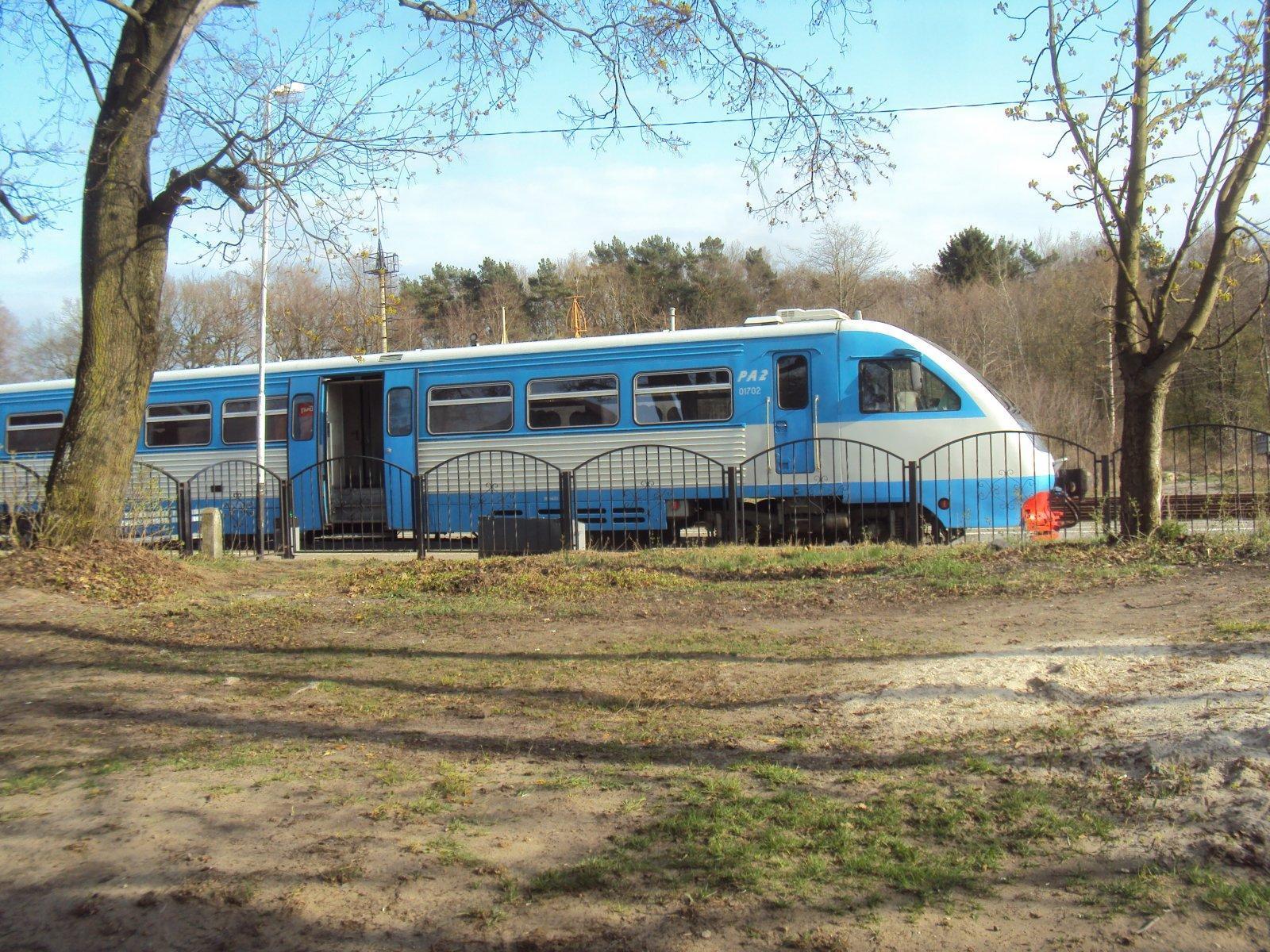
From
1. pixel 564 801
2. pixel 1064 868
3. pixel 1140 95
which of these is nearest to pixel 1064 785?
pixel 1064 868

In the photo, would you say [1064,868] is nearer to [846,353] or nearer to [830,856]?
[830,856]

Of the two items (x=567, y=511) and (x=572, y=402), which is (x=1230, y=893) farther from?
(x=572, y=402)

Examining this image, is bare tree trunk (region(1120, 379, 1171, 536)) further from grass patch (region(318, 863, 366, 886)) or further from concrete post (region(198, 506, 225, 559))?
concrete post (region(198, 506, 225, 559))

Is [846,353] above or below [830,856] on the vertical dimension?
above

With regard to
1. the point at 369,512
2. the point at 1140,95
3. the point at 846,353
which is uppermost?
the point at 1140,95

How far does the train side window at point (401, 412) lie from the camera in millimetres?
16734

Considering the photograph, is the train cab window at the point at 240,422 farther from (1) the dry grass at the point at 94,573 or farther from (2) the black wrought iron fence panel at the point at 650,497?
(1) the dry grass at the point at 94,573

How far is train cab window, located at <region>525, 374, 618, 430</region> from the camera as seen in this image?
15500mm

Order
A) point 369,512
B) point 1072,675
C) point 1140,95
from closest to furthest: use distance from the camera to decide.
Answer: point 1072,675 → point 1140,95 → point 369,512

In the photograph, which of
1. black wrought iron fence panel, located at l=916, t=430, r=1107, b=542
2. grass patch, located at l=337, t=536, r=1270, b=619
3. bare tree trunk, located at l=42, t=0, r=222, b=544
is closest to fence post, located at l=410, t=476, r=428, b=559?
grass patch, located at l=337, t=536, r=1270, b=619

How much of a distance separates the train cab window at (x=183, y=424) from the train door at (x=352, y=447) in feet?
8.17

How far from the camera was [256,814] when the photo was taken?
4109 mm

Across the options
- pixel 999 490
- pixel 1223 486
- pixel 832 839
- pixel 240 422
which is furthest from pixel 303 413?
pixel 832 839

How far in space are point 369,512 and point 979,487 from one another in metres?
9.73
